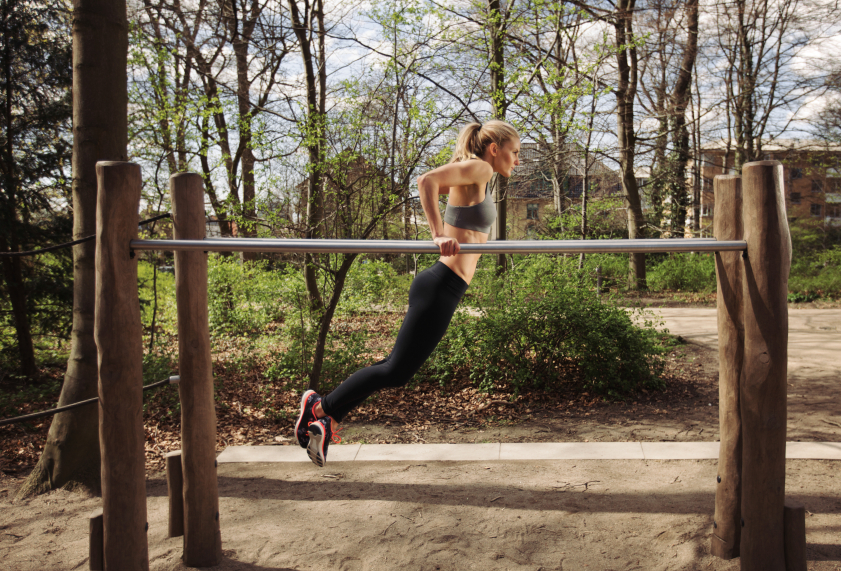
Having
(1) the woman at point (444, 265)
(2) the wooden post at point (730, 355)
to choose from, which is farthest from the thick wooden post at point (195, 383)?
(2) the wooden post at point (730, 355)

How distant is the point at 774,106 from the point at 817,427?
14.7 meters

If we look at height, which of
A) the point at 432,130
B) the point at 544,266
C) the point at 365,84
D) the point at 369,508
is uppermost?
the point at 365,84

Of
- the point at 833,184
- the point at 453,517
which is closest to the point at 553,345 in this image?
the point at 453,517

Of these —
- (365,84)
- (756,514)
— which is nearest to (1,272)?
(365,84)

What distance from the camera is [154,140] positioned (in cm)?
692

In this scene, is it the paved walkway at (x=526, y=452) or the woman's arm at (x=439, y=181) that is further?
the paved walkway at (x=526, y=452)

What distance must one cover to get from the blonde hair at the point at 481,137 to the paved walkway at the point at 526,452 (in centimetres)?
219

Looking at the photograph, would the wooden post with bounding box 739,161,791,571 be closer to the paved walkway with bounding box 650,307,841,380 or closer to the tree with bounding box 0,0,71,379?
the paved walkway with bounding box 650,307,841,380

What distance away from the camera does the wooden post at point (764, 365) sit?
228 centimetres

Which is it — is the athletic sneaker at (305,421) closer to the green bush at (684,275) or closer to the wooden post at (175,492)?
the wooden post at (175,492)

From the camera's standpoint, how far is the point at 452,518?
3.03 m

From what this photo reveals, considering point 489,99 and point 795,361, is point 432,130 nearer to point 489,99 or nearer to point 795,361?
point 489,99

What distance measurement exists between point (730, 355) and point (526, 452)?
5.89 ft

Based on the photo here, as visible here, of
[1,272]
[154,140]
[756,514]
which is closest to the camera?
[756,514]
